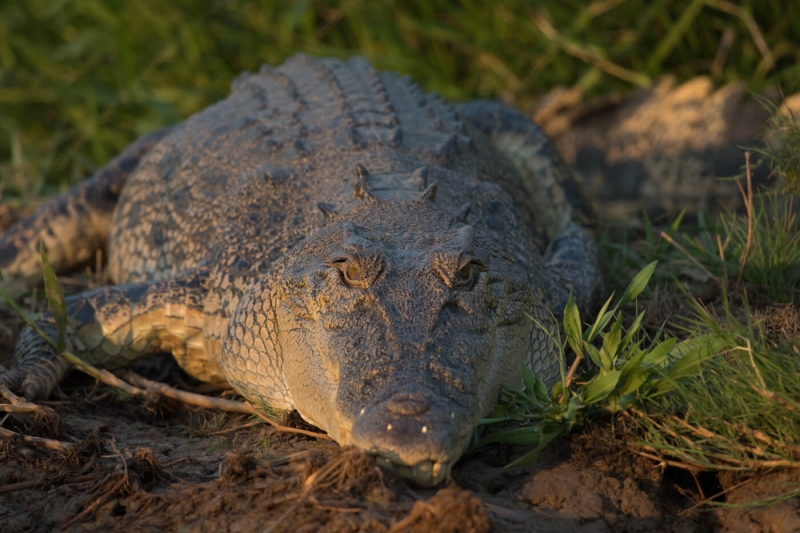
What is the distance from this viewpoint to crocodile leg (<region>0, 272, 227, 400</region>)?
336cm

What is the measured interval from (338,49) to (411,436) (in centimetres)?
467

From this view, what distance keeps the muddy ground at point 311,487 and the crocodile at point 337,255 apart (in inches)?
5.1

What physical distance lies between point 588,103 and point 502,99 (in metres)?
0.61

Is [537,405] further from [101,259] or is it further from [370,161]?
[101,259]

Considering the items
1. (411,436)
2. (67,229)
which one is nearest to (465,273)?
(411,436)

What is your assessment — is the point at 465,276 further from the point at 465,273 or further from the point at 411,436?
the point at 411,436

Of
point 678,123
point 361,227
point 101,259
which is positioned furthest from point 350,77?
point 678,123

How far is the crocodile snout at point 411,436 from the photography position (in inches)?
82.1

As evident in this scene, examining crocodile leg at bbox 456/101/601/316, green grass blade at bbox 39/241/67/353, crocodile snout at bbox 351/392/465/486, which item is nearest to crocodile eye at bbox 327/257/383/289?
crocodile snout at bbox 351/392/465/486

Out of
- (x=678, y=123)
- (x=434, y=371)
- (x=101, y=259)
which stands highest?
(x=434, y=371)

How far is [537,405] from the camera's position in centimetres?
251

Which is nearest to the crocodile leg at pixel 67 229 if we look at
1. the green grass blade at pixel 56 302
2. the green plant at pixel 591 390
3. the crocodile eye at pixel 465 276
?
the green grass blade at pixel 56 302

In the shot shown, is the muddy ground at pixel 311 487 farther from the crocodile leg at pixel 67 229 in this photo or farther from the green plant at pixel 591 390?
the crocodile leg at pixel 67 229

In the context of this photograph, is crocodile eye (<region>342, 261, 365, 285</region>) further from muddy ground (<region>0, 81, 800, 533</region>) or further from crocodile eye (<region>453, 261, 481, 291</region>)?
muddy ground (<region>0, 81, 800, 533</region>)
